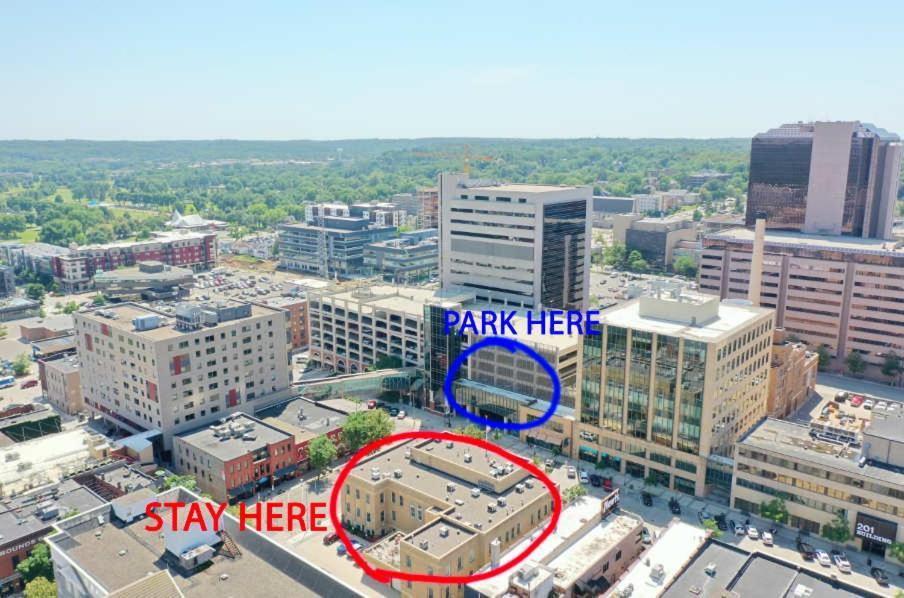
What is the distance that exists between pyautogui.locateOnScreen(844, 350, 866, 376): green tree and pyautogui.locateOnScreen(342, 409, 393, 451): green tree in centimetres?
5510

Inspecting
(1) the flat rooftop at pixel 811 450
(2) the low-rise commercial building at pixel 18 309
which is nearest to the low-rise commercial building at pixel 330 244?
(2) the low-rise commercial building at pixel 18 309

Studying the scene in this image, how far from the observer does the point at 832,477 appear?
4866 cm

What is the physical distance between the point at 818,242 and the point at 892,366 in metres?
17.8

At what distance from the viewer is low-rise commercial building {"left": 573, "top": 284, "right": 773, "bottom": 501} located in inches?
2152

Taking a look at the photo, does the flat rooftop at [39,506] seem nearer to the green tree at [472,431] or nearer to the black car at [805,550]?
the green tree at [472,431]

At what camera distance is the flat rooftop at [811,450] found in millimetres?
47812

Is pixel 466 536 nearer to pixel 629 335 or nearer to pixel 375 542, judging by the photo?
pixel 375 542

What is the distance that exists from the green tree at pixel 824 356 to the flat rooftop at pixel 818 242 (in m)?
11.7

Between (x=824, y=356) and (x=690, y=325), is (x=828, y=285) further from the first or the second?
(x=690, y=325)

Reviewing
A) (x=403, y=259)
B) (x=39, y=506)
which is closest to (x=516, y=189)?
(x=403, y=259)

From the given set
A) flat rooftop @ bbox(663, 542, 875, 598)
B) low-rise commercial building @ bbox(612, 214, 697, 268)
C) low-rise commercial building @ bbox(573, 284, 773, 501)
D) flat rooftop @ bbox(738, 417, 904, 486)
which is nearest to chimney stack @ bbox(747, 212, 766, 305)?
low-rise commercial building @ bbox(573, 284, 773, 501)

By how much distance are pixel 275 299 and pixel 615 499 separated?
202 feet

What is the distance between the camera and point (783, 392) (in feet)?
221

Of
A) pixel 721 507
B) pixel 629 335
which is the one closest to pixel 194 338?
pixel 629 335
